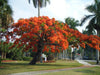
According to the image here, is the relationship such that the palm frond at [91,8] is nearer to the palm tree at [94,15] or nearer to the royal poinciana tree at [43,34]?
the palm tree at [94,15]

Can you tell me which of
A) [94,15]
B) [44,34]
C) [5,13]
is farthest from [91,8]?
[5,13]

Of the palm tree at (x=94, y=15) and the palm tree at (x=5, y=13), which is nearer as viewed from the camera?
the palm tree at (x=5, y=13)

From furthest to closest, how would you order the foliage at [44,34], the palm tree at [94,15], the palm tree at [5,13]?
the palm tree at [94,15], the foliage at [44,34], the palm tree at [5,13]

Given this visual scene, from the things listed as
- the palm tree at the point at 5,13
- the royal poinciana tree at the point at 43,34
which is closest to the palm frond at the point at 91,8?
the royal poinciana tree at the point at 43,34

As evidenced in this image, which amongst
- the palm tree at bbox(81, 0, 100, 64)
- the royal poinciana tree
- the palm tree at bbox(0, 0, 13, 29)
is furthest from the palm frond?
the palm tree at bbox(0, 0, 13, 29)

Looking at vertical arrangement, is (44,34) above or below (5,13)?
below

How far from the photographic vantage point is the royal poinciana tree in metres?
20.1

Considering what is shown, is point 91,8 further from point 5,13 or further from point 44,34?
point 5,13

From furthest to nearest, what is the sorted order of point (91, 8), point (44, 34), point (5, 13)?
point (91, 8), point (44, 34), point (5, 13)

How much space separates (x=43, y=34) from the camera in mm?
21859

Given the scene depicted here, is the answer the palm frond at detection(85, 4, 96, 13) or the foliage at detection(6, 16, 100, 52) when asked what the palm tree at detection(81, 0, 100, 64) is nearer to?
the palm frond at detection(85, 4, 96, 13)

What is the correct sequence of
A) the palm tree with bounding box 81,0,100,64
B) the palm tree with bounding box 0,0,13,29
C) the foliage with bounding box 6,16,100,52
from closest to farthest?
the palm tree with bounding box 0,0,13,29 → the foliage with bounding box 6,16,100,52 → the palm tree with bounding box 81,0,100,64

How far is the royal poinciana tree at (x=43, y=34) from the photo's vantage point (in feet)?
66.0

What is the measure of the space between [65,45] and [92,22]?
32.2ft
